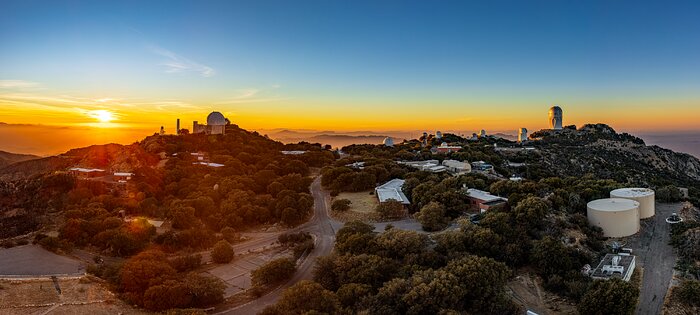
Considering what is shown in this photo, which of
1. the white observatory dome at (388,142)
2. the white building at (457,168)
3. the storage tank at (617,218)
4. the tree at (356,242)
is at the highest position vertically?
the white observatory dome at (388,142)

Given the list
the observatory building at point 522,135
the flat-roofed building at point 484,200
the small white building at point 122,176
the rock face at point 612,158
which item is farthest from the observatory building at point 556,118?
the small white building at point 122,176

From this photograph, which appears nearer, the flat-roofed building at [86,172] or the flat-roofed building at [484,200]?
the flat-roofed building at [484,200]

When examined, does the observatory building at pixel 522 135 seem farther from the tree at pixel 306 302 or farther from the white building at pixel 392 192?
the tree at pixel 306 302

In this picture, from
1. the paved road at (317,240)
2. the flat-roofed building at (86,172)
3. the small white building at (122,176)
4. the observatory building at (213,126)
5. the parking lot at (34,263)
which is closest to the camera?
the paved road at (317,240)

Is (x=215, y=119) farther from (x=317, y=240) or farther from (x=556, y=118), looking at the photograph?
(x=556, y=118)

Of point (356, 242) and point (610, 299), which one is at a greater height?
point (356, 242)

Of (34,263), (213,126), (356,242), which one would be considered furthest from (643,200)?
(213,126)

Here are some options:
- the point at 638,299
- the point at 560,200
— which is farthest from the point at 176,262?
the point at 560,200
